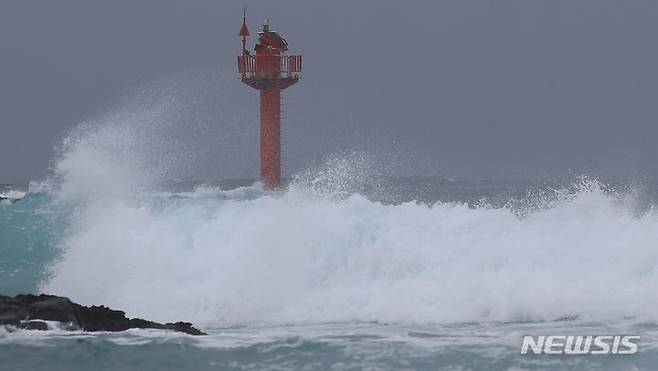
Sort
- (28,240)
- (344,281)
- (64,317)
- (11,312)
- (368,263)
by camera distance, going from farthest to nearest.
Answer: (28,240)
(368,263)
(344,281)
(11,312)
(64,317)

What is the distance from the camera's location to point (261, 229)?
71.5 feet

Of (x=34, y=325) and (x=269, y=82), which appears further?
(x=269, y=82)

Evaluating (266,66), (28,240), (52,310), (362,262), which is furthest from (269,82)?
(52,310)

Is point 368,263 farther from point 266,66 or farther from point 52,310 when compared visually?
point 266,66

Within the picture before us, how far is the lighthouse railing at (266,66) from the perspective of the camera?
130ft

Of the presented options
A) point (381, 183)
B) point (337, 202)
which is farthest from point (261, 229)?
point (381, 183)

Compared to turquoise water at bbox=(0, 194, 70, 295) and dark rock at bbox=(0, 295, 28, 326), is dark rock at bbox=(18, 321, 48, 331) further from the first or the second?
turquoise water at bbox=(0, 194, 70, 295)

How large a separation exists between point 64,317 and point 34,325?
15.7 inches

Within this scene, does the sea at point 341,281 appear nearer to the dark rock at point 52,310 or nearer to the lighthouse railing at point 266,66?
the dark rock at point 52,310

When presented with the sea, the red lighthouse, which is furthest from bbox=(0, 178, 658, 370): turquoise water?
the red lighthouse

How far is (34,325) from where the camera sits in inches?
570

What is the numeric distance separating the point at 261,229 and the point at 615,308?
7.46m

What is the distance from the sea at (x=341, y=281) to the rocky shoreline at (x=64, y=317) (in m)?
0.31

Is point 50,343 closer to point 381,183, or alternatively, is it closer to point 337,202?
point 337,202
